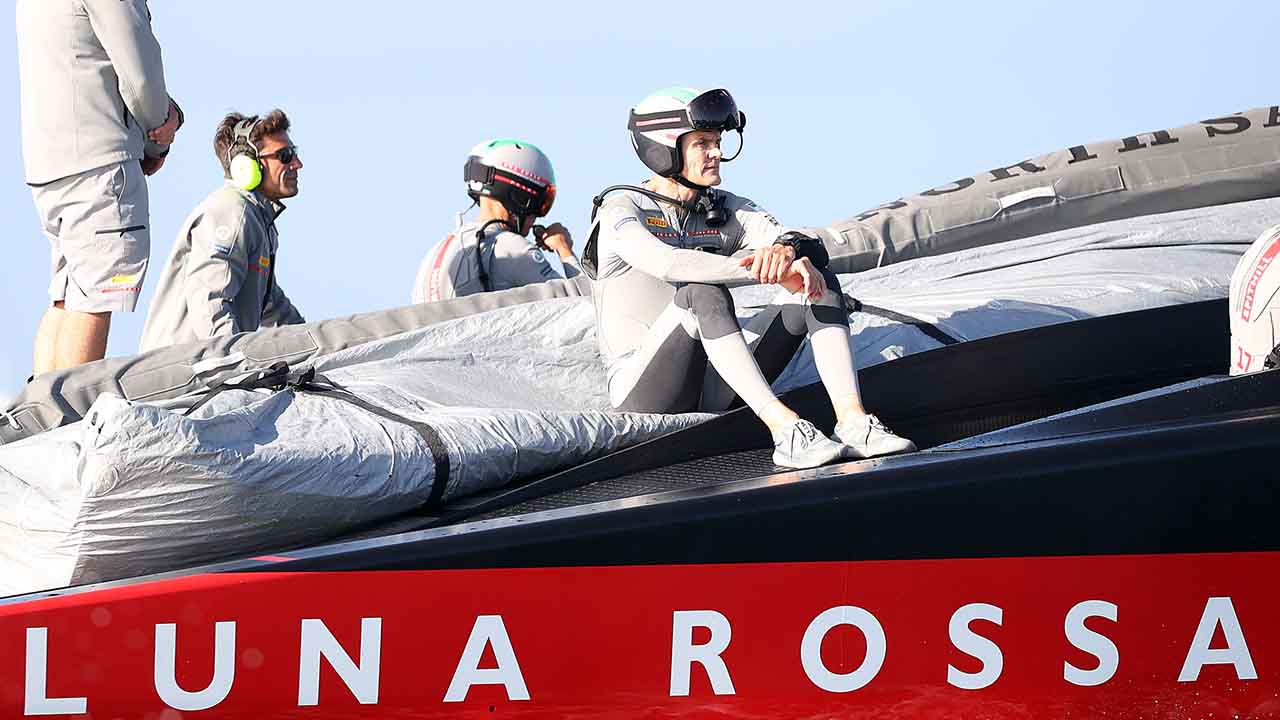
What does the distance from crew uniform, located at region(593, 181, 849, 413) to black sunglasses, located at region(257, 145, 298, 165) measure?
1537 mm

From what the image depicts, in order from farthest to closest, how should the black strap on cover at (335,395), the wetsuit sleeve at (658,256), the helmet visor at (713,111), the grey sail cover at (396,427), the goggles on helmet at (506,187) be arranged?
the goggles on helmet at (506,187) < the helmet visor at (713,111) < the wetsuit sleeve at (658,256) < the black strap on cover at (335,395) < the grey sail cover at (396,427)

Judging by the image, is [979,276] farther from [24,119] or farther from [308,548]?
[24,119]

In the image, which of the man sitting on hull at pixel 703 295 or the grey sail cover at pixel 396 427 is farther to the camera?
the man sitting on hull at pixel 703 295

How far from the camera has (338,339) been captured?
3.20 metres

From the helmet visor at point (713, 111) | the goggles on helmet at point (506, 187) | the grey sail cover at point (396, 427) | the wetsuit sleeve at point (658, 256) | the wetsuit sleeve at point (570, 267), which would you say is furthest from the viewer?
the wetsuit sleeve at point (570, 267)

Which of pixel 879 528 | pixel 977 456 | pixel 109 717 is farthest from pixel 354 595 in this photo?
pixel 977 456

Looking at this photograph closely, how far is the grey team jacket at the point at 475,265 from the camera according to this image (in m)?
4.32

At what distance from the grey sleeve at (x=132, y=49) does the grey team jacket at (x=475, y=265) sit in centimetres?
132

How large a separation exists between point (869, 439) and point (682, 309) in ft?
1.51

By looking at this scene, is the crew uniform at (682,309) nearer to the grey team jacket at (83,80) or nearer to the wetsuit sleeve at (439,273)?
the grey team jacket at (83,80)

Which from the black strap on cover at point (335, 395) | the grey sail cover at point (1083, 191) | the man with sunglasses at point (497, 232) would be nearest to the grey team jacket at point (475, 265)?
the man with sunglasses at point (497, 232)

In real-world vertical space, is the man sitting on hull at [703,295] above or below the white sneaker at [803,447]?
above

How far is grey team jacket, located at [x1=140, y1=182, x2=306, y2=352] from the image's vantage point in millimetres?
3711

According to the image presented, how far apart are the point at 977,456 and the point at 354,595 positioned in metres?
0.82
